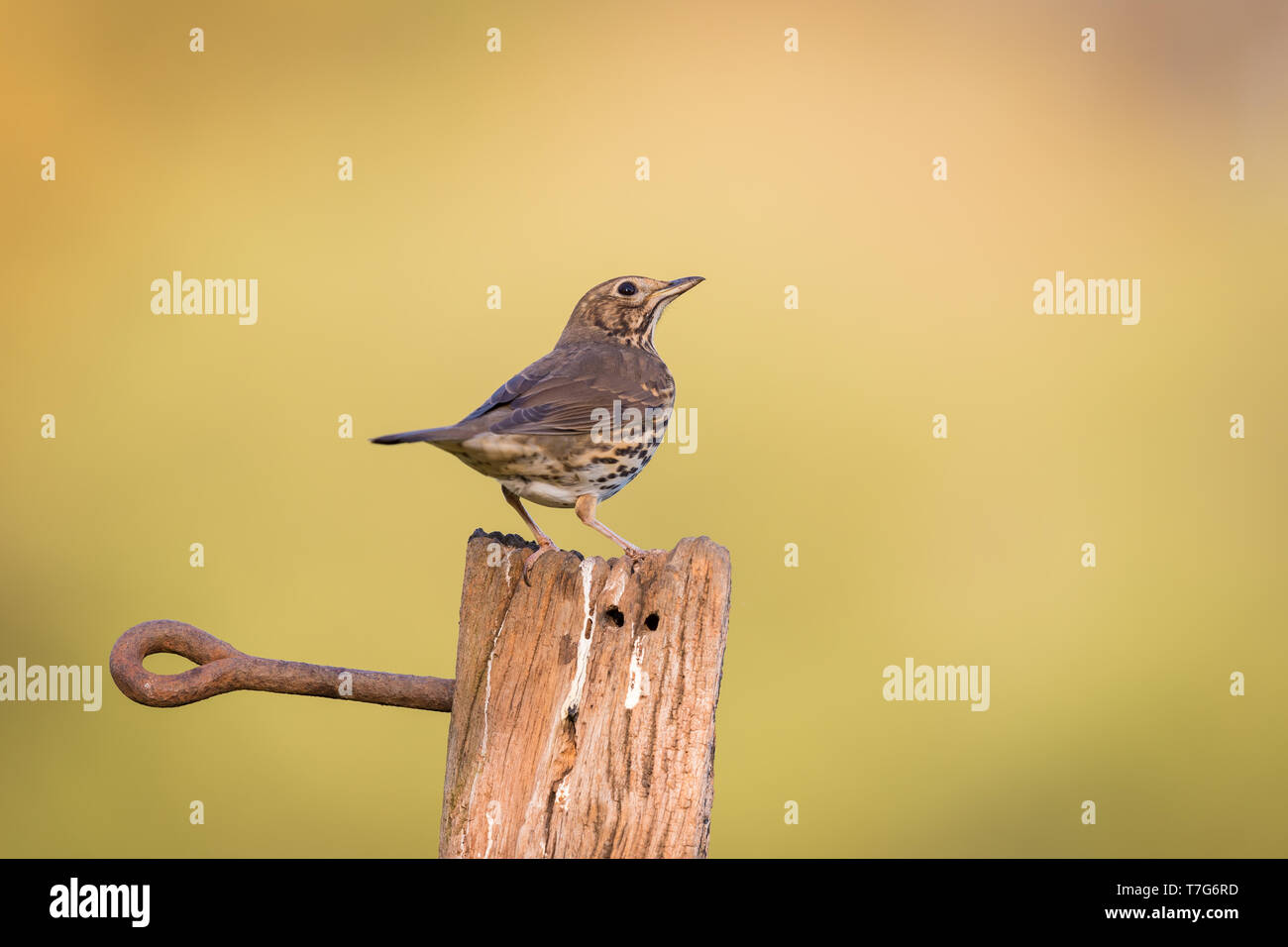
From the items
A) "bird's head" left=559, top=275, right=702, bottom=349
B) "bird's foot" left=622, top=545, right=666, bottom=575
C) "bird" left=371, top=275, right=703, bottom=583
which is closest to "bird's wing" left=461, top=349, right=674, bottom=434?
"bird" left=371, top=275, right=703, bottom=583

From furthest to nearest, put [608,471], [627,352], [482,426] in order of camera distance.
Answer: [627,352] → [608,471] → [482,426]

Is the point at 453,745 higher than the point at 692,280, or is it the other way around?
the point at 692,280

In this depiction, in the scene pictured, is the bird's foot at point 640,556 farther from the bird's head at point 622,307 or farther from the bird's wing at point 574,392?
the bird's head at point 622,307

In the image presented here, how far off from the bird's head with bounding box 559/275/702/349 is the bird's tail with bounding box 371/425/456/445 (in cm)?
159

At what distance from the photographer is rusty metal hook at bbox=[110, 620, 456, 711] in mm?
3748

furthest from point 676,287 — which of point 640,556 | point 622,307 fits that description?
point 640,556

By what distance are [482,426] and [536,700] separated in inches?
57.2

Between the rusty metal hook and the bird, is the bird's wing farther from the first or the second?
the rusty metal hook

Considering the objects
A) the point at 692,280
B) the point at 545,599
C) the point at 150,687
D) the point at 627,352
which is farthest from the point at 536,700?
the point at 692,280

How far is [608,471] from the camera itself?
4.89 metres

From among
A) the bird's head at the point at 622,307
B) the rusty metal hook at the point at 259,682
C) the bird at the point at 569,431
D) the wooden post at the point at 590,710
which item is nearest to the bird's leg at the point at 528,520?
the bird at the point at 569,431

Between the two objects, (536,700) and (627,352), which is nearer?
(536,700)

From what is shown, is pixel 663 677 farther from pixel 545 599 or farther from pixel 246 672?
pixel 246 672

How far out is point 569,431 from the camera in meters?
4.74
